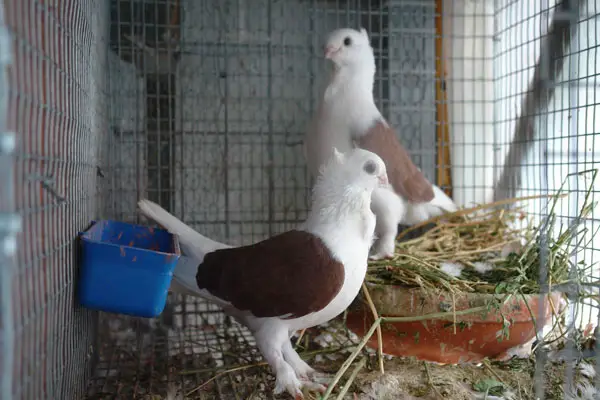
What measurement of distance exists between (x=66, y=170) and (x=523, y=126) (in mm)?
1957

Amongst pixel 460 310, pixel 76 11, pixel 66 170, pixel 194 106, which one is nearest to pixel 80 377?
pixel 66 170

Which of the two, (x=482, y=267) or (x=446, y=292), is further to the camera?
(x=482, y=267)

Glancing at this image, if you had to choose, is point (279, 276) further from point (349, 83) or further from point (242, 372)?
point (349, 83)

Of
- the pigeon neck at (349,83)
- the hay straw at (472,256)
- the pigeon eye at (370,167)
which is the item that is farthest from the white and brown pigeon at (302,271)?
the pigeon neck at (349,83)

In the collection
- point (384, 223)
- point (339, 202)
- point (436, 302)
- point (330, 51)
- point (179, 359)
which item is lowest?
point (179, 359)

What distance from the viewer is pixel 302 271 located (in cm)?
154

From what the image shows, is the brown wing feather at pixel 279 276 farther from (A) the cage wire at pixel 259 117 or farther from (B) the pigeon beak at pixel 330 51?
(B) the pigeon beak at pixel 330 51

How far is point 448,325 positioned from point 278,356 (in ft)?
1.82

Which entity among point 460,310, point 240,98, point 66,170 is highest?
point 240,98

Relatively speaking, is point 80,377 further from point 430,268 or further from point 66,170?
point 430,268

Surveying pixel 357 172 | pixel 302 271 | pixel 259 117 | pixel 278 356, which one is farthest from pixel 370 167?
pixel 259 117

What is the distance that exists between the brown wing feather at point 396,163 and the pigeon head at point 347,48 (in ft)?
0.99

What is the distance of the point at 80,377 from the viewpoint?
1564 mm

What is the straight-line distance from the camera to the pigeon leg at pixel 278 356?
1.51 meters
